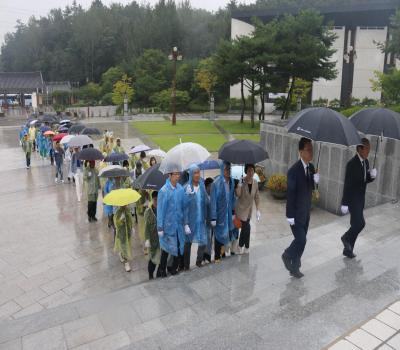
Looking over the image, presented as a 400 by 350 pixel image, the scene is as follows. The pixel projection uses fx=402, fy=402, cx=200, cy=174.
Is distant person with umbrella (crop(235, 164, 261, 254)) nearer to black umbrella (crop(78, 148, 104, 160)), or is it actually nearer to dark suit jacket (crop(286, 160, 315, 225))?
dark suit jacket (crop(286, 160, 315, 225))

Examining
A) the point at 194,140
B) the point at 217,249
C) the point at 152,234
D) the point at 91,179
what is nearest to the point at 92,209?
the point at 91,179

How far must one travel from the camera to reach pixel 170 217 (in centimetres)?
524

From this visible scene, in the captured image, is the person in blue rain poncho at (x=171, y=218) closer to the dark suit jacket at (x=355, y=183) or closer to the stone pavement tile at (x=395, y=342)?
the dark suit jacket at (x=355, y=183)

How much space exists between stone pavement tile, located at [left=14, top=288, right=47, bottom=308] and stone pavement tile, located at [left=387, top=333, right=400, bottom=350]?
14.5ft

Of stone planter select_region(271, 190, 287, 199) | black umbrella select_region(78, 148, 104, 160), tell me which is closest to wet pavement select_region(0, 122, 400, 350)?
black umbrella select_region(78, 148, 104, 160)

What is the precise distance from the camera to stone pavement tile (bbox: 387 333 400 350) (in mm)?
3729

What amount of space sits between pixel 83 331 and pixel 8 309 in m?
1.93

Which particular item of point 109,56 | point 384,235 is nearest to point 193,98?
point 109,56

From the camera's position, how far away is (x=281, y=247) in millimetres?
6188

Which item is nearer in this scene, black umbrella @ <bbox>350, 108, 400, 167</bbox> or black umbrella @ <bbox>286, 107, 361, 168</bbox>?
black umbrella @ <bbox>286, 107, 361, 168</bbox>

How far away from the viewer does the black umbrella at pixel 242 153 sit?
5.57m

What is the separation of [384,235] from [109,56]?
56.2m

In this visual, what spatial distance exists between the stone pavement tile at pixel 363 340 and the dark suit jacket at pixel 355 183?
193 centimetres

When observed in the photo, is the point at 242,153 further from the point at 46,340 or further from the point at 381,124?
the point at 46,340
